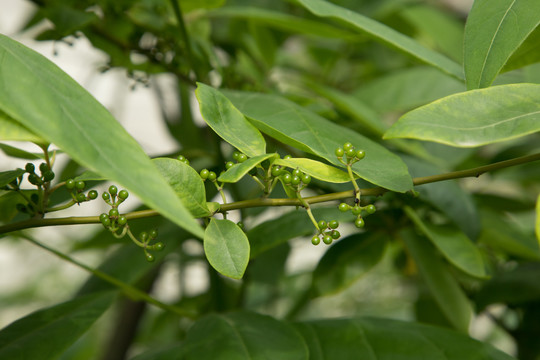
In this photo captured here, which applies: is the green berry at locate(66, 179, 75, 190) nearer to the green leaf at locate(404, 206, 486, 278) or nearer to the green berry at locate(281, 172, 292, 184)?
the green berry at locate(281, 172, 292, 184)

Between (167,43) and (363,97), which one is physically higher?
(167,43)

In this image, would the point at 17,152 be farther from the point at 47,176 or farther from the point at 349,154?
the point at 349,154

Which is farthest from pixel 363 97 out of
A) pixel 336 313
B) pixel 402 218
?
pixel 336 313

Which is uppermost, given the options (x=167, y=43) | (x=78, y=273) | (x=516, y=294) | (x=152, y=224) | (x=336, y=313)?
(x=167, y=43)

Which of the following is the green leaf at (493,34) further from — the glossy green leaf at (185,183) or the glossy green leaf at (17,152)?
the glossy green leaf at (17,152)

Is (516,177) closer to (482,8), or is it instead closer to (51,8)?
(482,8)

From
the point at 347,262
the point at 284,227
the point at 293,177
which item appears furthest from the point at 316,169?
the point at 347,262

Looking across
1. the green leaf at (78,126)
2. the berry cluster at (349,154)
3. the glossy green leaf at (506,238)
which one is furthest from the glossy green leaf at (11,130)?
the glossy green leaf at (506,238)

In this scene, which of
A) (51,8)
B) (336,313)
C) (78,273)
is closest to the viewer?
(51,8)
